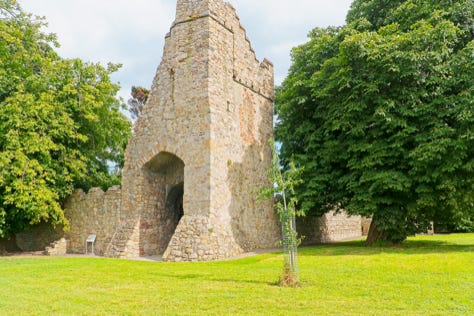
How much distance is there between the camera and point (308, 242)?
68.1ft

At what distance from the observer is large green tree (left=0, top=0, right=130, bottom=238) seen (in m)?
15.4

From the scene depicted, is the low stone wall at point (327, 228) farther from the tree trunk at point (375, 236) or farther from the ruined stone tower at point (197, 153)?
the ruined stone tower at point (197, 153)

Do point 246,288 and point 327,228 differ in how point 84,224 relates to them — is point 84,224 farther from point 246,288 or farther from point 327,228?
point 327,228

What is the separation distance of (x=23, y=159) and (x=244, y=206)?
332 inches

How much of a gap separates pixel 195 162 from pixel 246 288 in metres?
7.02

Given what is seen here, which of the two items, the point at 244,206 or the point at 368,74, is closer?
the point at 368,74

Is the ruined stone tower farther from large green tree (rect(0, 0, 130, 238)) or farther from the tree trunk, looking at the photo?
the tree trunk

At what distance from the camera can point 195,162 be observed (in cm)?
1440

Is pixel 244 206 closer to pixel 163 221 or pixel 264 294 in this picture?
pixel 163 221

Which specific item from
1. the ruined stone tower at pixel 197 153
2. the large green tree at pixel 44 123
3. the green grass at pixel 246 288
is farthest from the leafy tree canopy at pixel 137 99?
the green grass at pixel 246 288

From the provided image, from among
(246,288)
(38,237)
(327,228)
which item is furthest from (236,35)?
(38,237)

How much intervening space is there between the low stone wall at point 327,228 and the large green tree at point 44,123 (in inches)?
402

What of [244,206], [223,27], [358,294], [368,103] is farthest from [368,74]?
[358,294]

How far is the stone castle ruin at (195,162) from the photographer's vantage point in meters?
14.1
